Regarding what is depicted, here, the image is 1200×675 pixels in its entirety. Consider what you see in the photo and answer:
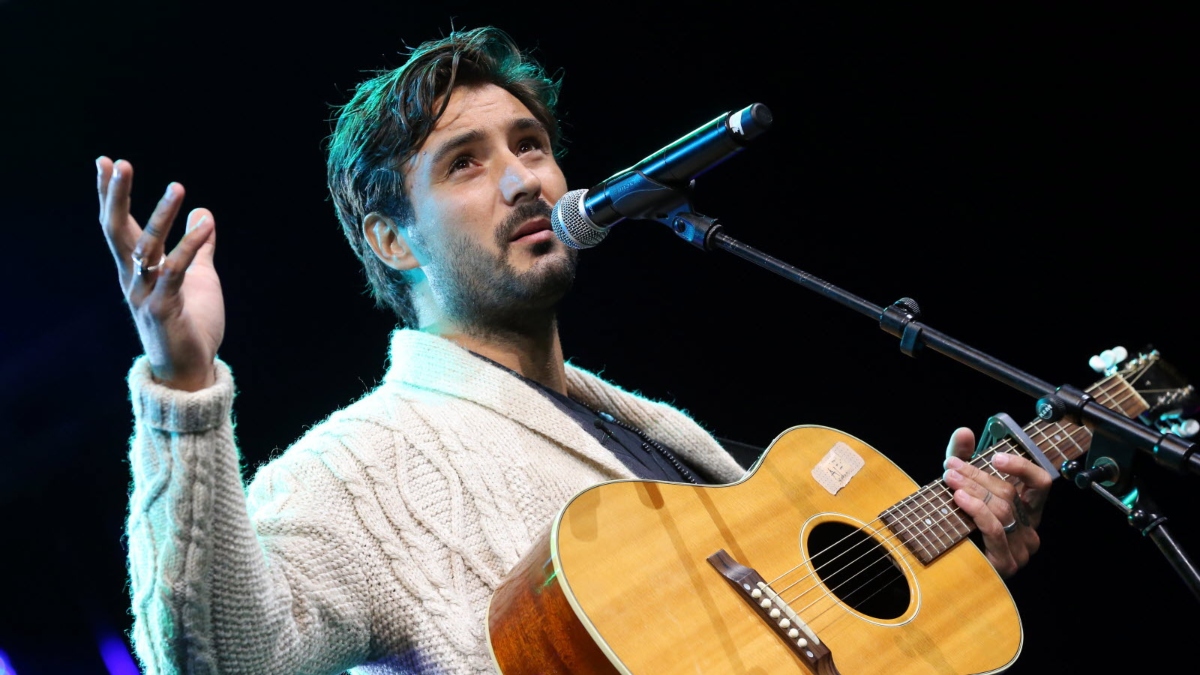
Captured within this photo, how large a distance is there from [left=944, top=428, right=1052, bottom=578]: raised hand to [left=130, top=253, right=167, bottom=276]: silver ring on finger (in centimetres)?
175

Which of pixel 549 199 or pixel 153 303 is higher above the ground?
pixel 549 199

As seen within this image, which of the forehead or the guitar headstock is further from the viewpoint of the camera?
the forehead

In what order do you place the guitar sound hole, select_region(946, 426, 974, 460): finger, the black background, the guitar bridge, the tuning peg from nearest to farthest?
the guitar bridge → the tuning peg → the guitar sound hole → select_region(946, 426, 974, 460): finger → the black background

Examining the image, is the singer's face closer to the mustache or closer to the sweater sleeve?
the mustache

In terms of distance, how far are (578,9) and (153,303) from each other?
2783mm

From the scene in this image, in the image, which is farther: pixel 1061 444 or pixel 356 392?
pixel 356 392

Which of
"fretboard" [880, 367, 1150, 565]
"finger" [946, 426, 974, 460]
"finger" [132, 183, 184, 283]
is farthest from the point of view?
"finger" [946, 426, 974, 460]

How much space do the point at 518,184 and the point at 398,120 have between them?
461 millimetres

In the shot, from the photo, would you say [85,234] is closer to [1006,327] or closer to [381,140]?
[381,140]

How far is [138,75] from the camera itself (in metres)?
2.94

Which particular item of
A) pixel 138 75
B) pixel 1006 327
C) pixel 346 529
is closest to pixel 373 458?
pixel 346 529

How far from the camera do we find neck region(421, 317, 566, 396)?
2684mm

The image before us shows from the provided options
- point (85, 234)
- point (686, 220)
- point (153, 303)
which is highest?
point (85, 234)

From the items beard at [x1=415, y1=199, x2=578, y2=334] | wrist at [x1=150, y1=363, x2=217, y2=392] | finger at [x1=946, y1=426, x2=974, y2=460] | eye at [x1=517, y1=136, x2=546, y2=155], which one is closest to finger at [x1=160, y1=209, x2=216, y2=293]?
wrist at [x1=150, y1=363, x2=217, y2=392]
